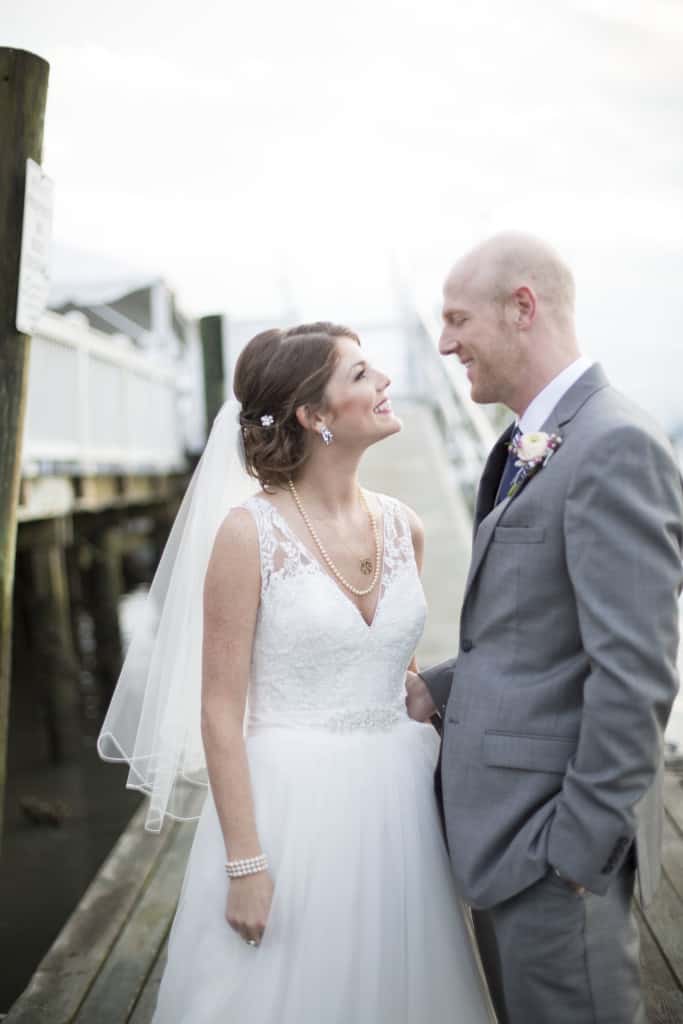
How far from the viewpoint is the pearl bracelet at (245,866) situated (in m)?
2.29

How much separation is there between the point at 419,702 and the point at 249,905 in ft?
2.21

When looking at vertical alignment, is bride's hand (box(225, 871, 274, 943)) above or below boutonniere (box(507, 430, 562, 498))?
below

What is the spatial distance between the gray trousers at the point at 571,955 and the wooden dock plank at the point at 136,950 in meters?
1.52

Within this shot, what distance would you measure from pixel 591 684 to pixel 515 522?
0.38 m

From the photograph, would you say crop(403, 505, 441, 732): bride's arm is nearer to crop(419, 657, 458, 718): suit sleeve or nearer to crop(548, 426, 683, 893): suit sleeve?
crop(419, 657, 458, 718): suit sleeve

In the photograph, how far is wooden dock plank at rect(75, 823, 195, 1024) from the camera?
122 inches

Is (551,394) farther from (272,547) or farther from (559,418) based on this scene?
(272,547)

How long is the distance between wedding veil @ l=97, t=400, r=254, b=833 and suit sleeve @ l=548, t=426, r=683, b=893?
114 centimetres

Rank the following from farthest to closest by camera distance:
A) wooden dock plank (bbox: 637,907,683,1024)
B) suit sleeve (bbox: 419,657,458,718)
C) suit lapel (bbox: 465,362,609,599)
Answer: wooden dock plank (bbox: 637,907,683,1024)
suit sleeve (bbox: 419,657,458,718)
suit lapel (bbox: 465,362,609,599)

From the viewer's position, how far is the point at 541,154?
79.9 feet

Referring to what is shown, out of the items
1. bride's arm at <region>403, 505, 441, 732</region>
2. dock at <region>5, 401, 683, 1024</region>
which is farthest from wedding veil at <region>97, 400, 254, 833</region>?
dock at <region>5, 401, 683, 1024</region>

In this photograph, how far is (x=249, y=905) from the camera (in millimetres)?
2281

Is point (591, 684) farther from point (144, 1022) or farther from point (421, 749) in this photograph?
point (144, 1022)

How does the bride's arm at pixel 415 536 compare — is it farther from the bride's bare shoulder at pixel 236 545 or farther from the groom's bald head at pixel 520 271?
the groom's bald head at pixel 520 271
